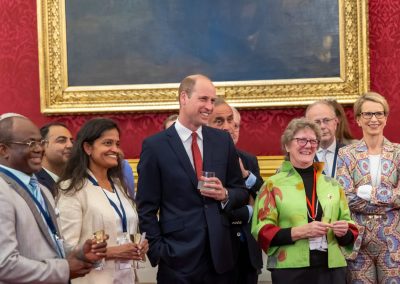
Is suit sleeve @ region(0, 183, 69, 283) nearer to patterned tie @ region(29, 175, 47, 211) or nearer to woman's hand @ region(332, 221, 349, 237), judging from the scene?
patterned tie @ region(29, 175, 47, 211)

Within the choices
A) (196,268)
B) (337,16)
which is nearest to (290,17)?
(337,16)

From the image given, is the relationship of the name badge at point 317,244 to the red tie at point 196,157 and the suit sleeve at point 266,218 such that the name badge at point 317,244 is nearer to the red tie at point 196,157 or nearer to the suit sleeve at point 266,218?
the suit sleeve at point 266,218

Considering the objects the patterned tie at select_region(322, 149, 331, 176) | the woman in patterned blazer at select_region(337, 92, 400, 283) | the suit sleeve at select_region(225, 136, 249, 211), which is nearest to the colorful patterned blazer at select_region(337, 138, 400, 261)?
the woman in patterned blazer at select_region(337, 92, 400, 283)

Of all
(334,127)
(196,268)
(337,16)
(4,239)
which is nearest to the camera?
(4,239)

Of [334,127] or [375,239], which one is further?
[334,127]

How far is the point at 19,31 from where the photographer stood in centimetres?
752

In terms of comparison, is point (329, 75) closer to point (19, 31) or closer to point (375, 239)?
point (375, 239)

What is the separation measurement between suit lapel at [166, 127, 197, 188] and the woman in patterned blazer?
1.18 m

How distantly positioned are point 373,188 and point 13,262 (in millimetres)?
2815

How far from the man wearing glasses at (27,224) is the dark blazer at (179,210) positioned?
1207mm

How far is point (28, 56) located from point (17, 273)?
4.57 meters

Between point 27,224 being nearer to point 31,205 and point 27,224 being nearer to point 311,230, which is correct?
point 31,205

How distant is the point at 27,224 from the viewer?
3318 millimetres

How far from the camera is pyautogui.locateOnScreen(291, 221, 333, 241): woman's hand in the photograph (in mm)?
4770
